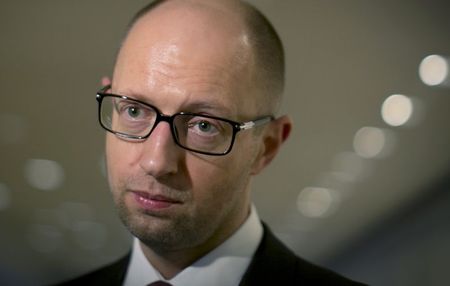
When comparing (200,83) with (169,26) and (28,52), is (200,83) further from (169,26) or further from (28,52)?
(28,52)

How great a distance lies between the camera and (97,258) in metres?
1.38

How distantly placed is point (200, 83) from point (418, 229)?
0.52 meters

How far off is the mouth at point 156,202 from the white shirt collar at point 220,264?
176 mm

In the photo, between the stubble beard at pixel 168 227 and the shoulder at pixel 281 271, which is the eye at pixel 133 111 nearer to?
the stubble beard at pixel 168 227

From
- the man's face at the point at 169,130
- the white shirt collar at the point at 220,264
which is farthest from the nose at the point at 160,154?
the white shirt collar at the point at 220,264

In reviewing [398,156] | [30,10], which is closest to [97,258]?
[30,10]

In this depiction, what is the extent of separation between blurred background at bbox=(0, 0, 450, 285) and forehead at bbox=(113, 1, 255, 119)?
12.1 inches

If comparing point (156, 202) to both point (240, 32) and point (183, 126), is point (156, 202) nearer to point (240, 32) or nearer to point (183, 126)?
point (183, 126)

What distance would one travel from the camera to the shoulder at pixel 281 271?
0.96 metres

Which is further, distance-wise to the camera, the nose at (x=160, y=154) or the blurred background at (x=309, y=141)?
the blurred background at (x=309, y=141)

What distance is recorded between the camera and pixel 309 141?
4.05 ft

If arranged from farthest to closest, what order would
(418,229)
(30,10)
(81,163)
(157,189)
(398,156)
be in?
(81,163), (30,10), (398,156), (418,229), (157,189)

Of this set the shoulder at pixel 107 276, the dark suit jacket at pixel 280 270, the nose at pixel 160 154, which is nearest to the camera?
the nose at pixel 160 154

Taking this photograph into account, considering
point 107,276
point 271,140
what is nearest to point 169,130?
point 271,140
